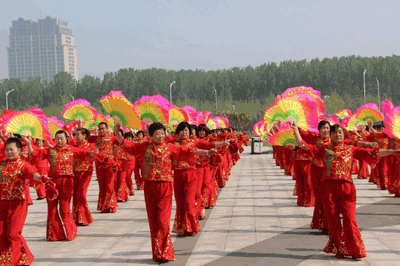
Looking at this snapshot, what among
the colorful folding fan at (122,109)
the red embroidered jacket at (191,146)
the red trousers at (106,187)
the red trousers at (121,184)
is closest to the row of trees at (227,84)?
the red trousers at (121,184)

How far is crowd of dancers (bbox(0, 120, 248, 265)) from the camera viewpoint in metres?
5.91

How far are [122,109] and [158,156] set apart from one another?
3.61 ft

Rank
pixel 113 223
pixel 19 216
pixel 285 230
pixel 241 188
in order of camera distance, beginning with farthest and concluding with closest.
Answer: pixel 241 188 → pixel 113 223 → pixel 285 230 → pixel 19 216

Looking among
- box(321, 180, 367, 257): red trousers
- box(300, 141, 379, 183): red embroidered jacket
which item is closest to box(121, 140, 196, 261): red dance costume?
box(300, 141, 379, 183): red embroidered jacket

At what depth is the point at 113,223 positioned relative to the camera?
9250 mm

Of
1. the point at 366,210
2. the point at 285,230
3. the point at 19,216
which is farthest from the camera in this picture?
the point at 366,210

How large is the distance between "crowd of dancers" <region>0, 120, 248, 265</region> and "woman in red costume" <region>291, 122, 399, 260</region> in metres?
1.48

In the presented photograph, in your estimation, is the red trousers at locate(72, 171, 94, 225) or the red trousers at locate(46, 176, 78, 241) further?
the red trousers at locate(72, 171, 94, 225)

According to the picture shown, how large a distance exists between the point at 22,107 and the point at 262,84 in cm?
4640

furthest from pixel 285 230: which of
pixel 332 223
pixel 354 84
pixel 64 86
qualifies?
pixel 64 86

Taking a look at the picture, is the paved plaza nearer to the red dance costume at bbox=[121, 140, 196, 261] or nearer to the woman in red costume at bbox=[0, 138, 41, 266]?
the red dance costume at bbox=[121, 140, 196, 261]

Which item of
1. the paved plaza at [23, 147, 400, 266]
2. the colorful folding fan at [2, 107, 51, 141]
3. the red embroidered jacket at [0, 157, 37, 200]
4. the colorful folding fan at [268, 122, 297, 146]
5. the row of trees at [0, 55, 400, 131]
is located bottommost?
the paved plaza at [23, 147, 400, 266]

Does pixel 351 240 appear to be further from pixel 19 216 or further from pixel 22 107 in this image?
pixel 22 107

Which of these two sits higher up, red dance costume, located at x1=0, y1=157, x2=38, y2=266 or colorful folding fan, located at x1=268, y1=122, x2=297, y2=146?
colorful folding fan, located at x1=268, y1=122, x2=297, y2=146
